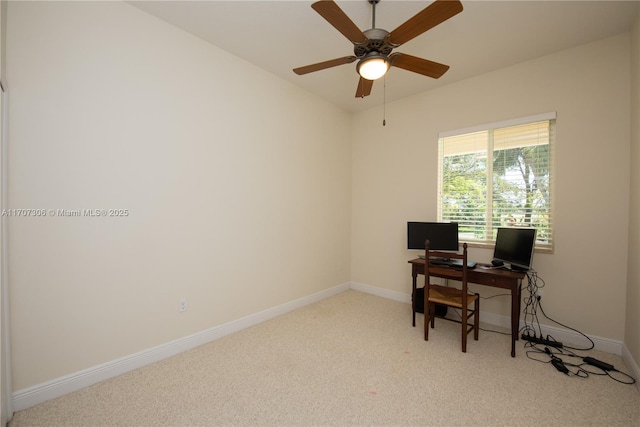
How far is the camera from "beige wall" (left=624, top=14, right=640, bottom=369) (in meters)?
2.12

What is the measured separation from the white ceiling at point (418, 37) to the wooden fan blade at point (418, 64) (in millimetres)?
393

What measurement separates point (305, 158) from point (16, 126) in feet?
8.53

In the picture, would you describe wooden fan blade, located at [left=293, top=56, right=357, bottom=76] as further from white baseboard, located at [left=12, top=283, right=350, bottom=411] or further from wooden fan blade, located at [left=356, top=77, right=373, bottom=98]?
white baseboard, located at [left=12, top=283, right=350, bottom=411]

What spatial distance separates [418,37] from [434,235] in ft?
6.89

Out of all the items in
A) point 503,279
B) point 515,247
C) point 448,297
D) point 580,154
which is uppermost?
point 580,154

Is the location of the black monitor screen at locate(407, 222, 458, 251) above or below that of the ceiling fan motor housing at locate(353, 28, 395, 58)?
below

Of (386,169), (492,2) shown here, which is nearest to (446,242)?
(386,169)

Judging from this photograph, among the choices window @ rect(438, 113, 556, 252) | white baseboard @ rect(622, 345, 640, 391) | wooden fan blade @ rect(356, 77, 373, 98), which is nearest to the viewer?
white baseboard @ rect(622, 345, 640, 391)

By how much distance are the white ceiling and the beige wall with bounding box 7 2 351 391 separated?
251mm

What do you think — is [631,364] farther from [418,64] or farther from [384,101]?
[384,101]

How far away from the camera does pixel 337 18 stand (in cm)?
168

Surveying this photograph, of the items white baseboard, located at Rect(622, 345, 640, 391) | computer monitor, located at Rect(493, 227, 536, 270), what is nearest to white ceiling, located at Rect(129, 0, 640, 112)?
computer monitor, located at Rect(493, 227, 536, 270)

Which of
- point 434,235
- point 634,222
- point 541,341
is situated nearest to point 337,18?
point 434,235

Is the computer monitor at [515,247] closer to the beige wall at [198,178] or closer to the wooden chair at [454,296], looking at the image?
the beige wall at [198,178]
